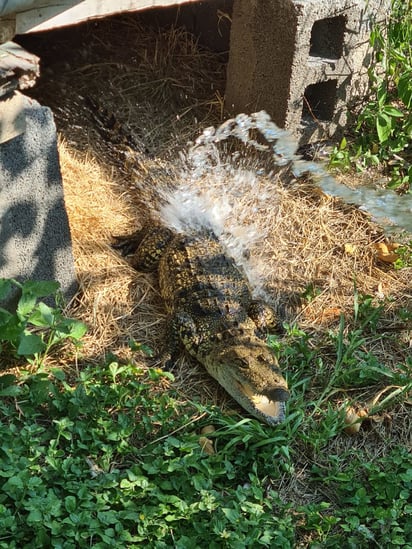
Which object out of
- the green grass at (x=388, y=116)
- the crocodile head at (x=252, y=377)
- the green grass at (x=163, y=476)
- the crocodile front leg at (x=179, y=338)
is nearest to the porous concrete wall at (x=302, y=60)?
the green grass at (x=388, y=116)

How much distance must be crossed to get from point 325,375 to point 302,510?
94 cm

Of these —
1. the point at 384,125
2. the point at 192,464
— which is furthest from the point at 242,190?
the point at 192,464

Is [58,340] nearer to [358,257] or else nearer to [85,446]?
[85,446]

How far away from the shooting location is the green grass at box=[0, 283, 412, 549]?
312 cm

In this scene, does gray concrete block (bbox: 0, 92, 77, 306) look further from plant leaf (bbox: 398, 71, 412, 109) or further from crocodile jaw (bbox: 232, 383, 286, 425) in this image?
plant leaf (bbox: 398, 71, 412, 109)

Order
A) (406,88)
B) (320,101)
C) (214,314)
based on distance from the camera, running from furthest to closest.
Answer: (320,101)
(406,88)
(214,314)

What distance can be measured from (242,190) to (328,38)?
136 centimetres

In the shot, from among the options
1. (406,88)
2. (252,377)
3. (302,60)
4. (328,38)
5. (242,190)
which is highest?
(328,38)

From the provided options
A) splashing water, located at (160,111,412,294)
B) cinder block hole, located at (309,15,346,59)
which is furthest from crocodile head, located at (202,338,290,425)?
cinder block hole, located at (309,15,346,59)

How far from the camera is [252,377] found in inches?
154

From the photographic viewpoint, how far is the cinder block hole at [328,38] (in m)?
5.57

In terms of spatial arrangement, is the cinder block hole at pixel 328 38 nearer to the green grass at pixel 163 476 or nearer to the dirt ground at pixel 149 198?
the dirt ground at pixel 149 198

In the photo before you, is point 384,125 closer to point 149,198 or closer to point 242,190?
point 242,190

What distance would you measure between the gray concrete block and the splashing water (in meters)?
1.05
